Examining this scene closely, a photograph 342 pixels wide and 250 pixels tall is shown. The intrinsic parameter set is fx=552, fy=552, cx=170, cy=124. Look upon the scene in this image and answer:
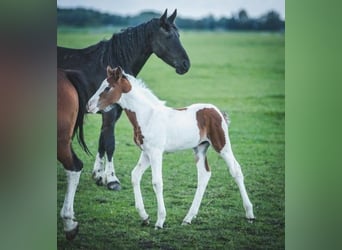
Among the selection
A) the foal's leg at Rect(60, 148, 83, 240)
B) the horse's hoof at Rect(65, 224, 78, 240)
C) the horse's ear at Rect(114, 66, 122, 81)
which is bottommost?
the horse's hoof at Rect(65, 224, 78, 240)

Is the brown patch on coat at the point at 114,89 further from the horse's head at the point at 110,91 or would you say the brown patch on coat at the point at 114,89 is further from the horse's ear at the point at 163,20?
the horse's ear at the point at 163,20

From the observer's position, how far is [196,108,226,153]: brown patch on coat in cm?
258

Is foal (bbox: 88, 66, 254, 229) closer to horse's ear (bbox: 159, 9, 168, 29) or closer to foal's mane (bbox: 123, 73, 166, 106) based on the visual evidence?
foal's mane (bbox: 123, 73, 166, 106)

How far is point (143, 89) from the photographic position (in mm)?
2592

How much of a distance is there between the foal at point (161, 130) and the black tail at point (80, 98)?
1.8 inches

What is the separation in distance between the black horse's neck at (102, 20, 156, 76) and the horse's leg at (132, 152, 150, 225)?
413 millimetres

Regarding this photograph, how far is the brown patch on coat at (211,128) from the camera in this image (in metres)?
2.58

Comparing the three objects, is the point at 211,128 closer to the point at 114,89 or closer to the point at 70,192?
the point at 114,89

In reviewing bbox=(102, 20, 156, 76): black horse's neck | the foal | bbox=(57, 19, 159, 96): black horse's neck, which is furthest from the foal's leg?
bbox=(102, 20, 156, 76): black horse's neck

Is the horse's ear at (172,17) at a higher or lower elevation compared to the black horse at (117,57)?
higher

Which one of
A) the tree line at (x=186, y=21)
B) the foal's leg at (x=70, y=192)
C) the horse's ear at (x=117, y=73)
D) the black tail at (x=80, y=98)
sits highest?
the tree line at (x=186, y=21)

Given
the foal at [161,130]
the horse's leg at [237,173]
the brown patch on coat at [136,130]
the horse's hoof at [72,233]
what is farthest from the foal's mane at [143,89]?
the horse's hoof at [72,233]

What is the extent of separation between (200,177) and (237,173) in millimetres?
173
